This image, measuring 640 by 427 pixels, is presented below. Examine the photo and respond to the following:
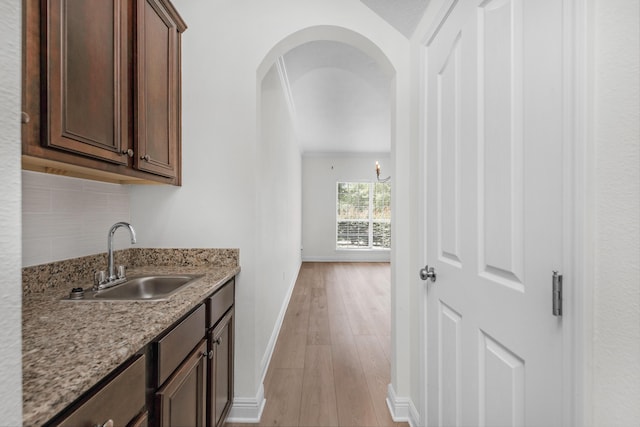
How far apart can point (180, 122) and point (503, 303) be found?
A: 5.82ft

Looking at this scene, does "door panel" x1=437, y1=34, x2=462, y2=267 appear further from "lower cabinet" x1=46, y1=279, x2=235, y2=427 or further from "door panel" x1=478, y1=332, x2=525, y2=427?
"lower cabinet" x1=46, y1=279, x2=235, y2=427

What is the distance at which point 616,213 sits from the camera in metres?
0.58

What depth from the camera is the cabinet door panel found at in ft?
4.31

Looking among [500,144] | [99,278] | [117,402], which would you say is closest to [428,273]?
[500,144]

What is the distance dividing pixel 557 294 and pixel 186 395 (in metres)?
1.23

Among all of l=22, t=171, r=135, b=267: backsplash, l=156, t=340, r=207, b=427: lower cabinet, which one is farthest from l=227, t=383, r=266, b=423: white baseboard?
l=22, t=171, r=135, b=267: backsplash

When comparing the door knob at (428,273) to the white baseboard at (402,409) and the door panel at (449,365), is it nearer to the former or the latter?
the door panel at (449,365)

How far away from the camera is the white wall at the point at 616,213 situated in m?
0.55

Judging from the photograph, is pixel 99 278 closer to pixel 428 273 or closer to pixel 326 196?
pixel 428 273

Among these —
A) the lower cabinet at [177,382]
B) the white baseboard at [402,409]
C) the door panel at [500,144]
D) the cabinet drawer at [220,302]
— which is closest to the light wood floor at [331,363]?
the white baseboard at [402,409]

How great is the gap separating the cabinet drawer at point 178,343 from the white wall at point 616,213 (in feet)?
3.62

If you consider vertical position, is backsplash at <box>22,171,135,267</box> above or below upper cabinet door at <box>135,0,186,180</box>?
below

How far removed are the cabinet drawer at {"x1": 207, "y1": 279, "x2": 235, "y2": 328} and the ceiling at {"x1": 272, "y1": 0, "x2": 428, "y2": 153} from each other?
1.73 meters

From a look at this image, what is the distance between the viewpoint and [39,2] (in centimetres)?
85
